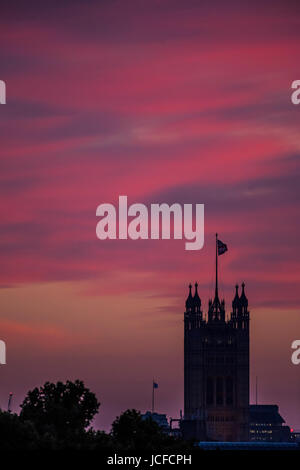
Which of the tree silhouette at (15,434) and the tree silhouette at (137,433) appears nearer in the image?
the tree silhouette at (15,434)

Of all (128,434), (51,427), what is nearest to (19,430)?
(51,427)

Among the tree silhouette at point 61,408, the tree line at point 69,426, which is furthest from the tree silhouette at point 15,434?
the tree silhouette at point 61,408

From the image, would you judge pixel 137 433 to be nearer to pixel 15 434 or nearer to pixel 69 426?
pixel 69 426

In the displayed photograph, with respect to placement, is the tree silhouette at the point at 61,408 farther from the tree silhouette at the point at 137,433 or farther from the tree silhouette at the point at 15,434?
the tree silhouette at the point at 15,434

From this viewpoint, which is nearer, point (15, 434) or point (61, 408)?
point (15, 434)

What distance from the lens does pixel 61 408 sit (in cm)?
14788

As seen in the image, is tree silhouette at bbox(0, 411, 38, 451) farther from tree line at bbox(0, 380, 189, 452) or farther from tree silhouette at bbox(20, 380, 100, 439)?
tree silhouette at bbox(20, 380, 100, 439)

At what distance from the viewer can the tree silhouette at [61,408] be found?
480 feet

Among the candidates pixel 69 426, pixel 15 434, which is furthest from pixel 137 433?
pixel 15 434

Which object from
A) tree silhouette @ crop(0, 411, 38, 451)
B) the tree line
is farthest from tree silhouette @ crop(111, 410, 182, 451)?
tree silhouette @ crop(0, 411, 38, 451)

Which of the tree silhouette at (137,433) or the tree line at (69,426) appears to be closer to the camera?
the tree line at (69,426)

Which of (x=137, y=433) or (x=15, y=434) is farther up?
(x=137, y=433)
